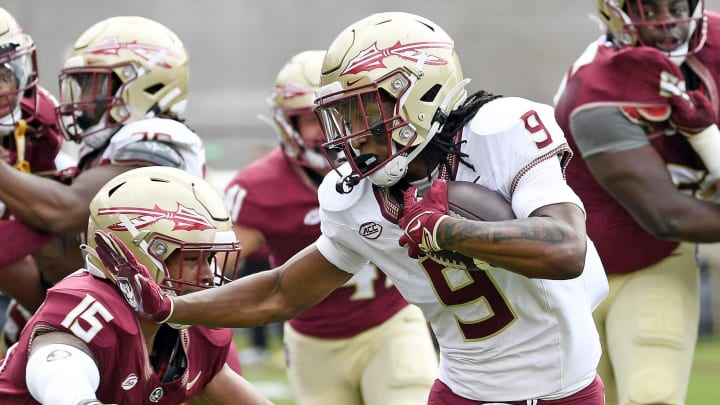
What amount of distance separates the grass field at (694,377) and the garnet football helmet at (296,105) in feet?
11.0

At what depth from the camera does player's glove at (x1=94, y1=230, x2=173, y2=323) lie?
331 centimetres

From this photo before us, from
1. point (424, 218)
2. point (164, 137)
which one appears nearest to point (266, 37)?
point (164, 137)

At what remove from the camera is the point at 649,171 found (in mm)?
4586

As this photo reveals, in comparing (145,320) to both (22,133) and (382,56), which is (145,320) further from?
(22,133)

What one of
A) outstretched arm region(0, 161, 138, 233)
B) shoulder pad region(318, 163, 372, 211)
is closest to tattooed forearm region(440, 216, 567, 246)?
shoulder pad region(318, 163, 372, 211)

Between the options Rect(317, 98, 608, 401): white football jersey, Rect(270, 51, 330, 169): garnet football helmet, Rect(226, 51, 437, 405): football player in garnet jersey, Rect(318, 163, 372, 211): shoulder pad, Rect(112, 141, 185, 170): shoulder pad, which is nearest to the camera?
Rect(317, 98, 608, 401): white football jersey

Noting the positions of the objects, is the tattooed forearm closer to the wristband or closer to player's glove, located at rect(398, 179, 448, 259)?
player's glove, located at rect(398, 179, 448, 259)

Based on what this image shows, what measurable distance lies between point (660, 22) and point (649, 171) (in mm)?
552

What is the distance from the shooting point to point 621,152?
4613 millimetres

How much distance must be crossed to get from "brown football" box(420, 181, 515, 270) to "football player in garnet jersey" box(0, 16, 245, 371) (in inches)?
65.5

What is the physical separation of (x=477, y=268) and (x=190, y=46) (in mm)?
10907

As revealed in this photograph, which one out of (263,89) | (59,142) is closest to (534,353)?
(59,142)

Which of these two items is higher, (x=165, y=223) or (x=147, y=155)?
(x=165, y=223)

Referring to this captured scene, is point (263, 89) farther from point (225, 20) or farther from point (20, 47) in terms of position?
point (20, 47)
